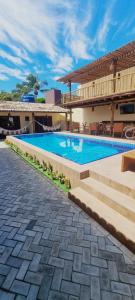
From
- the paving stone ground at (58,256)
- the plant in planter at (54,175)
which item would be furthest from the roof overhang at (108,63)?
the paving stone ground at (58,256)

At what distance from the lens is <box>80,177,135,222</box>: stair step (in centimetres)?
270

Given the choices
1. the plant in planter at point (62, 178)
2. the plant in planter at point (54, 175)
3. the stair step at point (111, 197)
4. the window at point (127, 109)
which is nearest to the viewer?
the stair step at point (111, 197)

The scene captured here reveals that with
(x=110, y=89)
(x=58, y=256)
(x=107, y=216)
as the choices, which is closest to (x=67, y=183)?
(x=107, y=216)

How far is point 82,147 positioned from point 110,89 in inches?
266

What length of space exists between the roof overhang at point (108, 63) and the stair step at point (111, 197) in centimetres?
741

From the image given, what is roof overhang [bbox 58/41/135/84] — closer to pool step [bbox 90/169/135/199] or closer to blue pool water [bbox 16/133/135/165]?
blue pool water [bbox 16/133/135/165]

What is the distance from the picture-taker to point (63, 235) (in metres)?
2.60

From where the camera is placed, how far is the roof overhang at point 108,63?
8295mm

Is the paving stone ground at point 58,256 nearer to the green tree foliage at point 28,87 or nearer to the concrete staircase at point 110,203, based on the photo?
the concrete staircase at point 110,203

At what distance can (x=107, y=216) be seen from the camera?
2824mm

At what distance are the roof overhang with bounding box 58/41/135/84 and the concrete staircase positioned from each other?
7412 mm

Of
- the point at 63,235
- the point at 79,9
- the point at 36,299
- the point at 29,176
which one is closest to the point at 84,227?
the point at 63,235

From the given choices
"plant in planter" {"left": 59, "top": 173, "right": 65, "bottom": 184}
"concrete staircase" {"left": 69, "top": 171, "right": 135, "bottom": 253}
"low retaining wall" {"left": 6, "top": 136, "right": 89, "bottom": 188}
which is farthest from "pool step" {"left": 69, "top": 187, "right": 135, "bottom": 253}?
"plant in planter" {"left": 59, "top": 173, "right": 65, "bottom": 184}

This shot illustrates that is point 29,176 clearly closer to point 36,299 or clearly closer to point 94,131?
point 36,299
